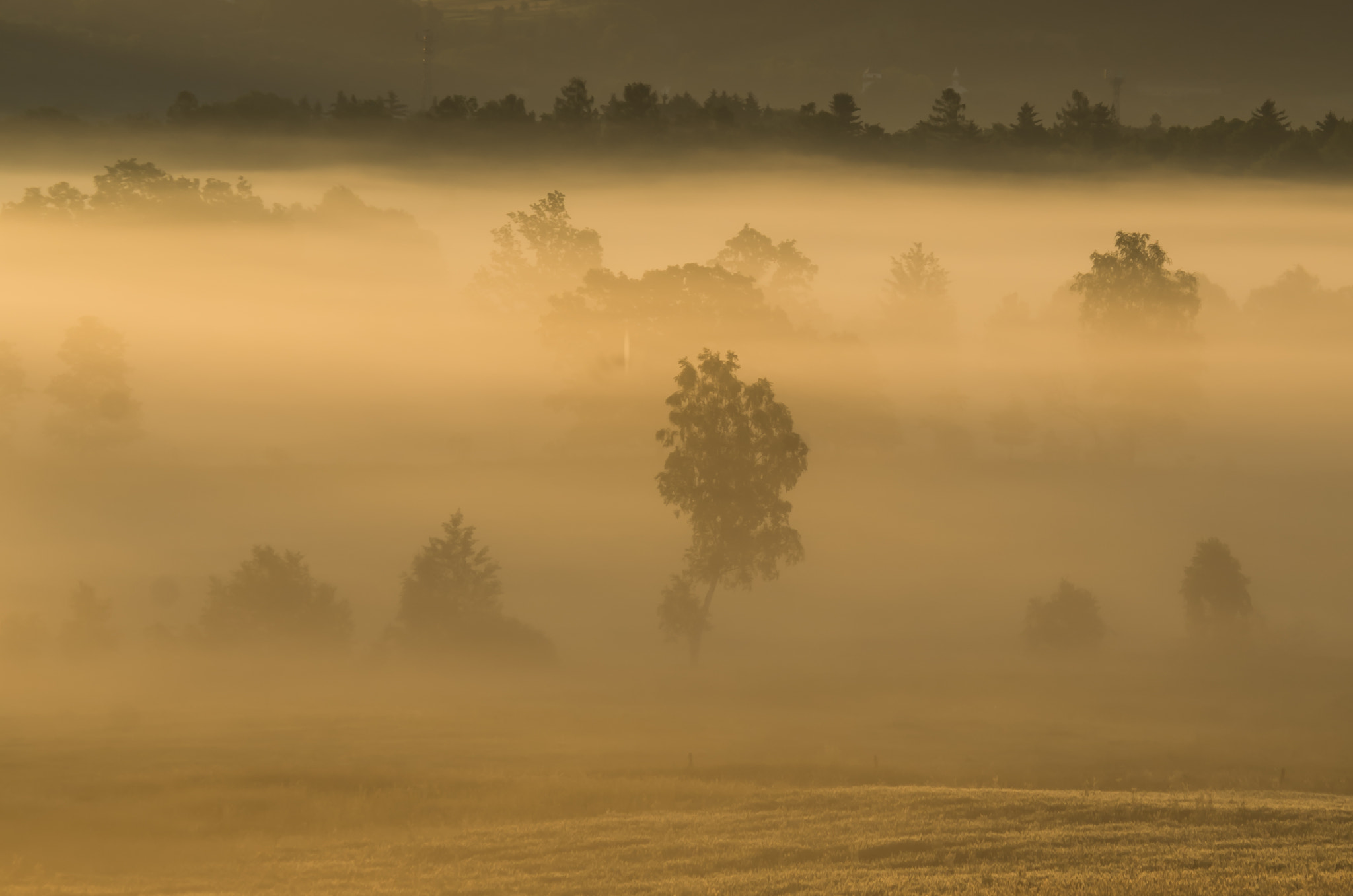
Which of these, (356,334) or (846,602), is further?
(356,334)

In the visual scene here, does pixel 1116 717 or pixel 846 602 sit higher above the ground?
pixel 846 602

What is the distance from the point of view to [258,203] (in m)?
161

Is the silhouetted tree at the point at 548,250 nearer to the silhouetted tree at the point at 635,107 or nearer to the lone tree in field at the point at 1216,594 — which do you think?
the silhouetted tree at the point at 635,107

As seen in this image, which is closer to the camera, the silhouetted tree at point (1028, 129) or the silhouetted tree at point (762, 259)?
the silhouetted tree at point (762, 259)

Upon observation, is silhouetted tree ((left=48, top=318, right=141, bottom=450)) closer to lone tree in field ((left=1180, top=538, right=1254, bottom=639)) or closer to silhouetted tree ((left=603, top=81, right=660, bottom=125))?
silhouetted tree ((left=603, top=81, right=660, bottom=125))

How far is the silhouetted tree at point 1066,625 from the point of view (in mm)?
77938

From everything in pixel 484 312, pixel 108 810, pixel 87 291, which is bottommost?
pixel 108 810

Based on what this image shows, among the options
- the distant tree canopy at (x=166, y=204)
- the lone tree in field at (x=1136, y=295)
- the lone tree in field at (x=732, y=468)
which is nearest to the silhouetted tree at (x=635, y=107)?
the distant tree canopy at (x=166, y=204)

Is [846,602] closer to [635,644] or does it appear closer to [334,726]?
[635,644]

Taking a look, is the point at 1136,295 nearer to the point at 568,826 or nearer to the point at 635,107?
the point at 568,826

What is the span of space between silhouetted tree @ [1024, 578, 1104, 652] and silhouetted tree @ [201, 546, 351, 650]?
42.5 m

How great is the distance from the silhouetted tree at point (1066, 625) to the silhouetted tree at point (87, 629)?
189 feet

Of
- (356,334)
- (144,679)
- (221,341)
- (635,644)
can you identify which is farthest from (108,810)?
(221,341)

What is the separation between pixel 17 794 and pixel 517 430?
3340 inches
